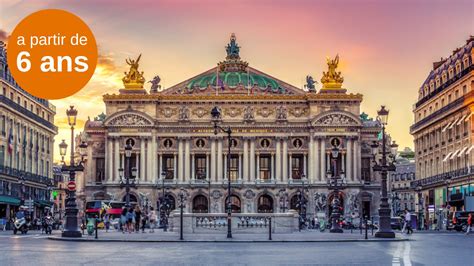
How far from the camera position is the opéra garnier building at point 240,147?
11450 cm

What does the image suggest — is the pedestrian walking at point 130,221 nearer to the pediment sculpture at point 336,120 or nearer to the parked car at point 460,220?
the parked car at point 460,220

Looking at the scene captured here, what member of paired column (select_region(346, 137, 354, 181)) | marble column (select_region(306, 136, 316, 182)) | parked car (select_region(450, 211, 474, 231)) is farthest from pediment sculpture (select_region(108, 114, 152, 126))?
parked car (select_region(450, 211, 474, 231))

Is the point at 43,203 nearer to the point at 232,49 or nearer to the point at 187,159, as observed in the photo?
the point at 187,159

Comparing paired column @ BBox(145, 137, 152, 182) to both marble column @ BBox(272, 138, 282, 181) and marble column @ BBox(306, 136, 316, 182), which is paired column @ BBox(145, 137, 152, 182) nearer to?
marble column @ BBox(272, 138, 282, 181)

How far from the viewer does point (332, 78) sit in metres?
119

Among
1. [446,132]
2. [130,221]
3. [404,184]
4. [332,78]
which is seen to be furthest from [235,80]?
[130,221]

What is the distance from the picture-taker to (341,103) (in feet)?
381

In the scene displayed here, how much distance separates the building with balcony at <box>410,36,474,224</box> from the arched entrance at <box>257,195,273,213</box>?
1971cm

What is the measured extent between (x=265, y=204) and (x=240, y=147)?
27.3ft

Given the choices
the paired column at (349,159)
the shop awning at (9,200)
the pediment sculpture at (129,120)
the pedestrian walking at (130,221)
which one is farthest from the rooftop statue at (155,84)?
the pedestrian walking at (130,221)

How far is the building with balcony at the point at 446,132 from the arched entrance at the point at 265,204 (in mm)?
19711

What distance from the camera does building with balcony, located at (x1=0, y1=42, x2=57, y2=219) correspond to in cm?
8900

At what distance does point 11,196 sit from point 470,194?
154 ft

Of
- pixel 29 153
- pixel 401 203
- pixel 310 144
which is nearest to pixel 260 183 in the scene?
pixel 310 144
